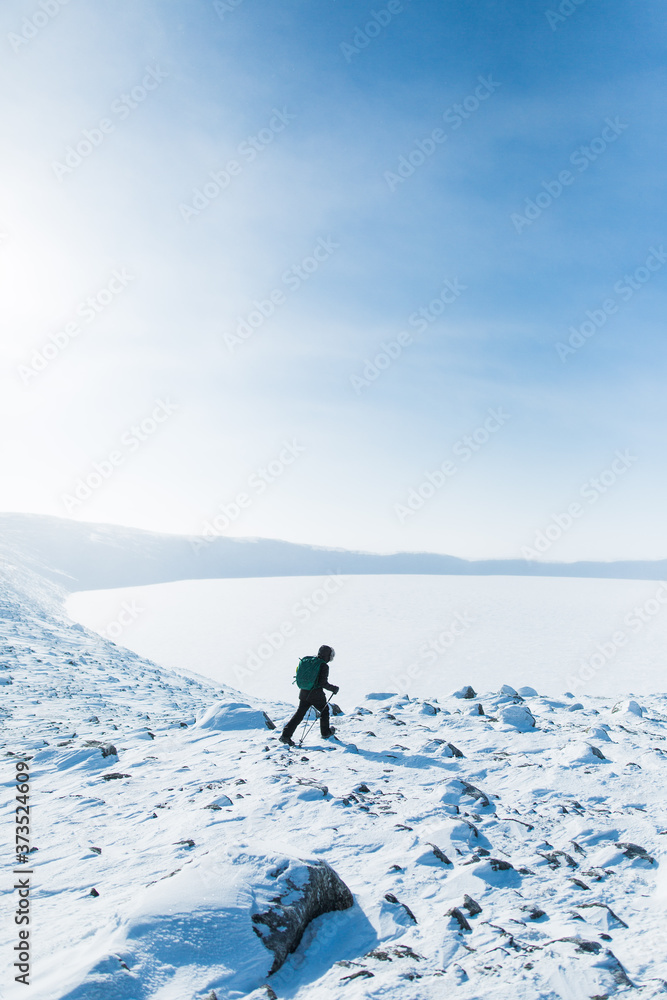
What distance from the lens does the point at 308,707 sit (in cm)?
934

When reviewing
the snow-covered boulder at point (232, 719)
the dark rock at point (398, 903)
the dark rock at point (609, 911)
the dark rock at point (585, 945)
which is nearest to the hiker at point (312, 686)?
the snow-covered boulder at point (232, 719)

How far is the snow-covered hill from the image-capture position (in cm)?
371

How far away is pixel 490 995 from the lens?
3572mm

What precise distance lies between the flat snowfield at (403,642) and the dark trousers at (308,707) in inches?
501

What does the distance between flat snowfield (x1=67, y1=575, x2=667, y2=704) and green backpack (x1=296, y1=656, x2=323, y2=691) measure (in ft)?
43.3

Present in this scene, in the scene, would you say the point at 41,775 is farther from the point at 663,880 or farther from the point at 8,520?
the point at 8,520

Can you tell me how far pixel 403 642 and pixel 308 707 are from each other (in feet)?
98.7

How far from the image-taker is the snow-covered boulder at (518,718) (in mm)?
10867

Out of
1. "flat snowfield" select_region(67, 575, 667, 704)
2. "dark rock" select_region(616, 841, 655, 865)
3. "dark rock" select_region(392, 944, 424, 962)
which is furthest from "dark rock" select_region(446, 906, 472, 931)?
"flat snowfield" select_region(67, 575, 667, 704)

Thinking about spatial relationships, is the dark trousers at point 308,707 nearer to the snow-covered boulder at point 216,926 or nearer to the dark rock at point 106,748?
the dark rock at point 106,748

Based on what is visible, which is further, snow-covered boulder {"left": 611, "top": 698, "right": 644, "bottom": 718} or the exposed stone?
snow-covered boulder {"left": 611, "top": 698, "right": 644, "bottom": 718}

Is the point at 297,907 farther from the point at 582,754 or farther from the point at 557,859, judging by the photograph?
the point at 582,754

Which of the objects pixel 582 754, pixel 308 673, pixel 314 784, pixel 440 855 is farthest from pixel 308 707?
pixel 582 754

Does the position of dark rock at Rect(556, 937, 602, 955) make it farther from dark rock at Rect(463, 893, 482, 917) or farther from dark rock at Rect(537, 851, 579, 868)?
dark rock at Rect(537, 851, 579, 868)
